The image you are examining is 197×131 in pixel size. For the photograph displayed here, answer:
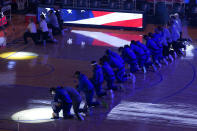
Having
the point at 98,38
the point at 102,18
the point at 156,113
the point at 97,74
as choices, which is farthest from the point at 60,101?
the point at 102,18

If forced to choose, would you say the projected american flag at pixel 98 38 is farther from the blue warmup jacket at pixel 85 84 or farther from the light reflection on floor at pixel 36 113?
the blue warmup jacket at pixel 85 84

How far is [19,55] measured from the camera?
21.5 m

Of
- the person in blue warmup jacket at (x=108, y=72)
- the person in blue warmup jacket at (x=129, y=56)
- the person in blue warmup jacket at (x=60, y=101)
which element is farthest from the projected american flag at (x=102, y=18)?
the person in blue warmup jacket at (x=60, y=101)

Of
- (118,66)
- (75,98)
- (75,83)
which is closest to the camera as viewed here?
(75,98)

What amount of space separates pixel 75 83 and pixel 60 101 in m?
3.97

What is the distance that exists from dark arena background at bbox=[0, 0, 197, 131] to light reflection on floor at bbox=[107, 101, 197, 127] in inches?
1.2

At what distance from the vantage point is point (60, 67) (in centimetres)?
1977

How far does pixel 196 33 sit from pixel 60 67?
987 cm

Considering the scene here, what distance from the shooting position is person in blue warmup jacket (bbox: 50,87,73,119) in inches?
549

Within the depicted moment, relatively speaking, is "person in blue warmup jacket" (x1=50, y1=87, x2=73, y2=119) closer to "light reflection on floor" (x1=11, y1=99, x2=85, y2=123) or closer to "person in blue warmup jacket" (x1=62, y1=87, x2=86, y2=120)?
"person in blue warmup jacket" (x1=62, y1=87, x2=86, y2=120)

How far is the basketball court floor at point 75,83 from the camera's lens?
46.6 feet

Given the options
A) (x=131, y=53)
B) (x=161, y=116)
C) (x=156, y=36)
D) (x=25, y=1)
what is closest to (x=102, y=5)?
(x=25, y=1)

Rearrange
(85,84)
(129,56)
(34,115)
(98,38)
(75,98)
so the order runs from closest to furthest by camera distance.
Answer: (75,98), (85,84), (34,115), (129,56), (98,38)

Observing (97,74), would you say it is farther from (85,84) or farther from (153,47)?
(153,47)
